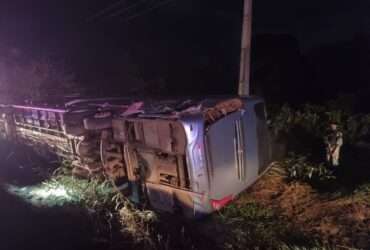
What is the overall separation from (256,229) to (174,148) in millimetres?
1579

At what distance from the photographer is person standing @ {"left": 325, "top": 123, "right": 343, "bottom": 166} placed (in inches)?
207

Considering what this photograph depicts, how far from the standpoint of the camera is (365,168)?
534cm

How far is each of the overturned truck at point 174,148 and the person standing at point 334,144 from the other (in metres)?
1.23

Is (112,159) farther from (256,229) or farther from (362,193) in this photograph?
(362,193)

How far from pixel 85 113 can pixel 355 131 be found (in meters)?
5.92

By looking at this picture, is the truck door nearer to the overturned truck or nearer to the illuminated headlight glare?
the overturned truck

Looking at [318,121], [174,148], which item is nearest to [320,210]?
[174,148]

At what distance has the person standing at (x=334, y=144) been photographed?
5250 millimetres

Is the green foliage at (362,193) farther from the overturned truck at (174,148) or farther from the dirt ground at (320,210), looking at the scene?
the overturned truck at (174,148)

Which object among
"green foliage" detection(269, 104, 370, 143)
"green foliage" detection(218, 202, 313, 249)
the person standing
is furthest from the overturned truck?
"green foliage" detection(269, 104, 370, 143)

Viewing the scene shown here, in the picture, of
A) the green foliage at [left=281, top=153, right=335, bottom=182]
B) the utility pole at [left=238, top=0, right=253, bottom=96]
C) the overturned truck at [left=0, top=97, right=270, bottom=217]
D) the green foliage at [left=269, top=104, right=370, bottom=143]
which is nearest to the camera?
the overturned truck at [left=0, top=97, right=270, bottom=217]

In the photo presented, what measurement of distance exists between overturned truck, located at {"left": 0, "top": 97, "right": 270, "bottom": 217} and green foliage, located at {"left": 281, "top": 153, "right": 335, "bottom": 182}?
638 millimetres

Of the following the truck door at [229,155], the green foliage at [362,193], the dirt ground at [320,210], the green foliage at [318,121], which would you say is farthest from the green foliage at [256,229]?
the green foliage at [318,121]

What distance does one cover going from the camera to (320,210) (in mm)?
4113
